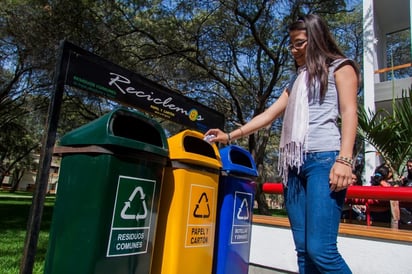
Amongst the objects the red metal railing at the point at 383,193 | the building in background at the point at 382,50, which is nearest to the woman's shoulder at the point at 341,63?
the red metal railing at the point at 383,193

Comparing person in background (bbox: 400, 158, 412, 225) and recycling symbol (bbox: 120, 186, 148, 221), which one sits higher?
person in background (bbox: 400, 158, 412, 225)

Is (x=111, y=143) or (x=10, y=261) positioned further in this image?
(x=10, y=261)

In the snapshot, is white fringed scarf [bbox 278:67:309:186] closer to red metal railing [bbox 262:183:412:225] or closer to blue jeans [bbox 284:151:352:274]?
blue jeans [bbox 284:151:352:274]

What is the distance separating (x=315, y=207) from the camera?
1915mm

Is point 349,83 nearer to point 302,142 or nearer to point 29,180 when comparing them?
point 302,142

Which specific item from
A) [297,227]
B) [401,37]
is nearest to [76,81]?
[297,227]

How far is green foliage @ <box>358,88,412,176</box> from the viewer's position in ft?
14.6

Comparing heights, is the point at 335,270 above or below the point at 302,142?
below

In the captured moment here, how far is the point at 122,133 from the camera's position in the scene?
2545mm

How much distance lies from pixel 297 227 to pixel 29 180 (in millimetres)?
Answer: 77903

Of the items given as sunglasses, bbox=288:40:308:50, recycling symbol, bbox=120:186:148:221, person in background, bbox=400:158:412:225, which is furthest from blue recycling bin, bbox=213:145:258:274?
person in background, bbox=400:158:412:225

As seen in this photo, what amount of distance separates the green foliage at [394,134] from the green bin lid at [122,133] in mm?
3015

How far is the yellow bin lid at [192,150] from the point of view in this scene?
2.47m

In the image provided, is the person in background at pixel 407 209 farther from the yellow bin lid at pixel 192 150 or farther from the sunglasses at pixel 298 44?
the sunglasses at pixel 298 44
